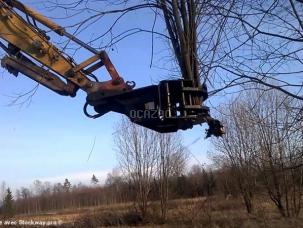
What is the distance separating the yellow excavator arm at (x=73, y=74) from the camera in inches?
250

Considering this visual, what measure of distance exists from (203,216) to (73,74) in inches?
730

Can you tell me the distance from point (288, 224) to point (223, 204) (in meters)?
10.7

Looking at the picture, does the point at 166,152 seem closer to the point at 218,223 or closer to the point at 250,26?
the point at 218,223

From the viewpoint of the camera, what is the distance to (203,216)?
79.0ft

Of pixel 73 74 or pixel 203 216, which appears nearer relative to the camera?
pixel 73 74

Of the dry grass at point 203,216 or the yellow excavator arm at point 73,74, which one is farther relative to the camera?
the dry grass at point 203,216

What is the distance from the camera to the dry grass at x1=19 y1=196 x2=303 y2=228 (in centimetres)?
2237

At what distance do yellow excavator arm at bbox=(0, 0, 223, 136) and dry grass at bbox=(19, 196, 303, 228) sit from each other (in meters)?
15.5

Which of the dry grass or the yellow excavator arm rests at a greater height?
the yellow excavator arm

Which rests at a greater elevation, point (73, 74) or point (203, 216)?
point (73, 74)

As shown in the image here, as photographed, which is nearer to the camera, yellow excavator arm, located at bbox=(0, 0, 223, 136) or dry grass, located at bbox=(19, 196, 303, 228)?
yellow excavator arm, located at bbox=(0, 0, 223, 136)

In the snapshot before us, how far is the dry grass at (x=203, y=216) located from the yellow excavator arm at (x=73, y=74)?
15539 mm

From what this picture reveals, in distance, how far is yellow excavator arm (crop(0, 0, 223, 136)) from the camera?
6.36 meters

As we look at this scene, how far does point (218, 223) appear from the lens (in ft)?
76.0
